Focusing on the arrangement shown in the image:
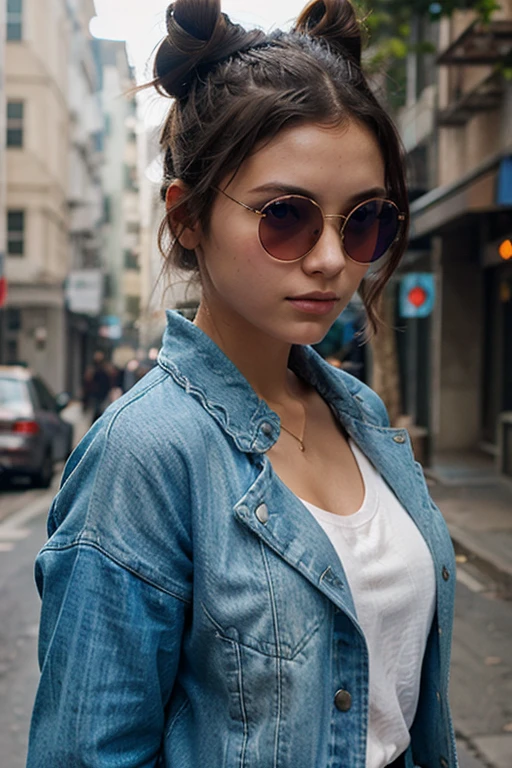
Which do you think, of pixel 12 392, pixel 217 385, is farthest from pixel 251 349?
pixel 12 392

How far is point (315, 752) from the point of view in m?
1.25

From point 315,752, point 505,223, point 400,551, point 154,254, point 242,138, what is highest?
point 505,223

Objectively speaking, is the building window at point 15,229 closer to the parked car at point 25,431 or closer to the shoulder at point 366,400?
the parked car at point 25,431

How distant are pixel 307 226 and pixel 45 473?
10520mm

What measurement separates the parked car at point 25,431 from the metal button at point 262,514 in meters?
10.0

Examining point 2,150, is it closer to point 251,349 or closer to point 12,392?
point 12,392

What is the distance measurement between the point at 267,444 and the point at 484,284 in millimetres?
15024

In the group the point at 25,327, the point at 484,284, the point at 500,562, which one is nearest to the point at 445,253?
the point at 484,284

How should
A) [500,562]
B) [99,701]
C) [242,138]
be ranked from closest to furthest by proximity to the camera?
1. [99,701]
2. [242,138]
3. [500,562]

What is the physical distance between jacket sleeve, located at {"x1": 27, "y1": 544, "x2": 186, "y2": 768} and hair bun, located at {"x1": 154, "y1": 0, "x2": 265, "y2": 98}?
68 centimetres

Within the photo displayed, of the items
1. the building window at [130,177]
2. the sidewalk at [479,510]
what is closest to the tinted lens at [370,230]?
the sidewalk at [479,510]

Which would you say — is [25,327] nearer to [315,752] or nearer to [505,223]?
[505,223]

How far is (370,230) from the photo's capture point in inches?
55.4

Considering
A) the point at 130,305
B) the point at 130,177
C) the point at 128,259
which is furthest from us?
the point at 130,177
